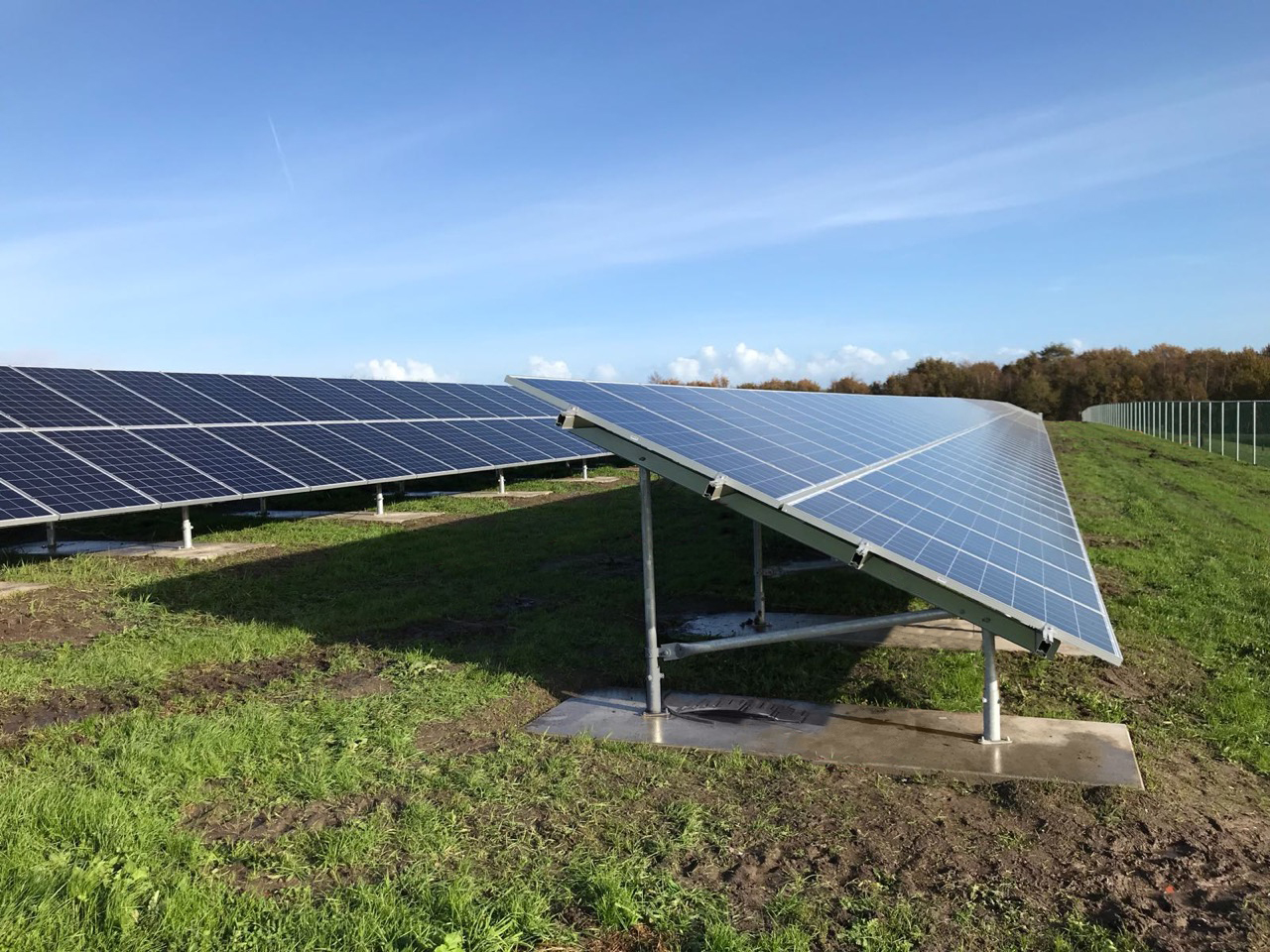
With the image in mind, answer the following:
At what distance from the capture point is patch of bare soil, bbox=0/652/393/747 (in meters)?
7.04

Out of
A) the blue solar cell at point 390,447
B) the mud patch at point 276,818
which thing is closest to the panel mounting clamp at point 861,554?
the mud patch at point 276,818

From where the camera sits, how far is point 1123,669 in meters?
8.09

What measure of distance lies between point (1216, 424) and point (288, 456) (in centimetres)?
3759

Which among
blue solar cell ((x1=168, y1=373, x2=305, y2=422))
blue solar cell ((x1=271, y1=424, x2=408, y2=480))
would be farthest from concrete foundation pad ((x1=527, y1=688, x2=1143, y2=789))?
blue solar cell ((x1=168, y1=373, x2=305, y2=422))

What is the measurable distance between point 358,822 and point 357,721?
69.8 inches

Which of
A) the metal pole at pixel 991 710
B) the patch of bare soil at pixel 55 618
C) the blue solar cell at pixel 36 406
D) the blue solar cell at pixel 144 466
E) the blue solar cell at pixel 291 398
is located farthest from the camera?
the blue solar cell at pixel 291 398

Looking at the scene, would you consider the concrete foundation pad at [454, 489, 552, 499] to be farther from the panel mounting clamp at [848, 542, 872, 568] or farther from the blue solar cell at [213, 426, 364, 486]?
the panel mounting clamp at [848, 542, 872, 568]

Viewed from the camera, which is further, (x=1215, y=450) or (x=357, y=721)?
(x=1215, y=450)

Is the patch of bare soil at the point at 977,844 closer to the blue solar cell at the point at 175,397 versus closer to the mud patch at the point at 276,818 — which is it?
the mud patch at the point at 276,818

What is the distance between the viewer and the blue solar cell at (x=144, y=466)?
46.0ft

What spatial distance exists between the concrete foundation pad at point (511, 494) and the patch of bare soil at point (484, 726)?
563 inches

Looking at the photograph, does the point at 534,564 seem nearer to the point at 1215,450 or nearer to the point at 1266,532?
the point at 1266,532

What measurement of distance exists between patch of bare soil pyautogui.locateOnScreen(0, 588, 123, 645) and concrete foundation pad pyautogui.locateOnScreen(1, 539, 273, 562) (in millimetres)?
2474

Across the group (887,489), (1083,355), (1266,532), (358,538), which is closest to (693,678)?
(887,489)
